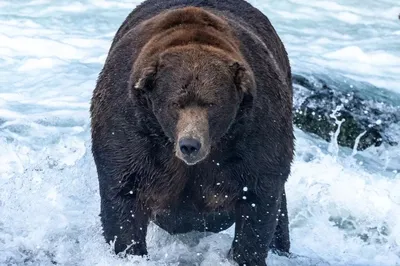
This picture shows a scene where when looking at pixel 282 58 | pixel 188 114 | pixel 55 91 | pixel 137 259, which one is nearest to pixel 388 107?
pixel 55 91

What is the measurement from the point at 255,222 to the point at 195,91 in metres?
1.06

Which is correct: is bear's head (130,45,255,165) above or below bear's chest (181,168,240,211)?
above

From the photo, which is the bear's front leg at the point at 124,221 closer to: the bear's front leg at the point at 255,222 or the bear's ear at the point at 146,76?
the bear's front leg at the point at 255,222

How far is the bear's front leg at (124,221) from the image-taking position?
5.48 m

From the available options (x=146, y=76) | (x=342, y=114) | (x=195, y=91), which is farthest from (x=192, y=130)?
(x=342, y=114)

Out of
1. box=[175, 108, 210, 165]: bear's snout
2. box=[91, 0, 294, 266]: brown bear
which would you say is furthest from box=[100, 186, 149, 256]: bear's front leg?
box=[175, 108, 210, 165]: bear's snout

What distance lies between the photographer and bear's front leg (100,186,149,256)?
5.48 meters

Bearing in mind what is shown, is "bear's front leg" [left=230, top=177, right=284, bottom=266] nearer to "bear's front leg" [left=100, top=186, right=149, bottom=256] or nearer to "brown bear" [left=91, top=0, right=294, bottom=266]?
"brown bear" [left=91, top=0, right=294, bottom=266]

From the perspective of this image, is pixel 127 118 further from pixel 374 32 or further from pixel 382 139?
pixel 374 32

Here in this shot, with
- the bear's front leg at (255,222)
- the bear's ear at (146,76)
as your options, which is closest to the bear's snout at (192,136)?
the bear's ear at (146,76)

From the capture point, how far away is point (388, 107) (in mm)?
10914

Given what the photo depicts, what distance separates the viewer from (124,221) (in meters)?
5.54

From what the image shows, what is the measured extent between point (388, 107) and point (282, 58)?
4.55 meters

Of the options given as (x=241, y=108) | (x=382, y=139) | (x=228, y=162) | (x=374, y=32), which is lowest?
(x=374, y=32)
